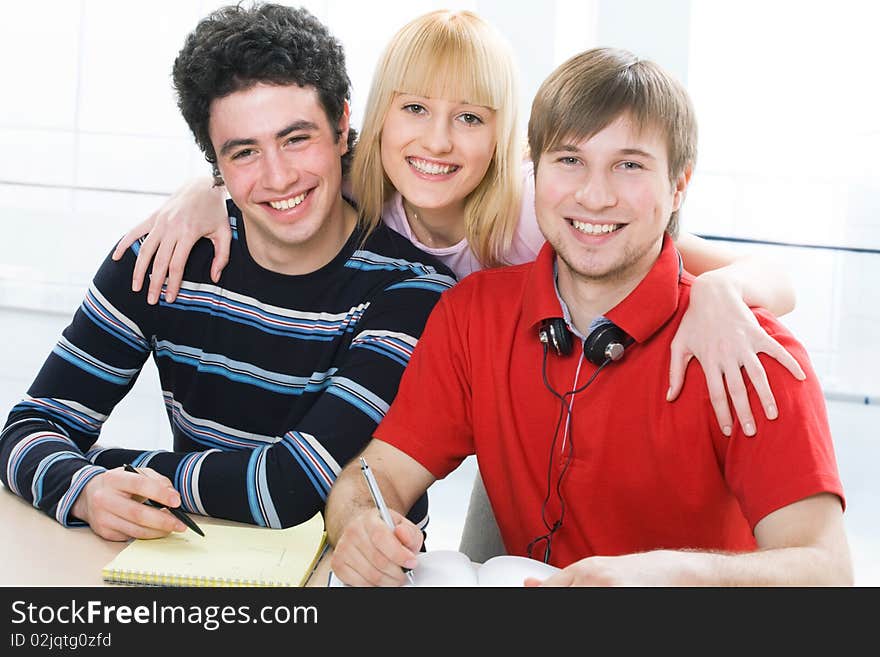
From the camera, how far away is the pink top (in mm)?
1877

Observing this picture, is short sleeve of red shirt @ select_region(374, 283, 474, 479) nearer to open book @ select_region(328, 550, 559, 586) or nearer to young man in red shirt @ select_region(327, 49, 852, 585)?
young man in red shirt @ select_region(327, 49, 852, 585)

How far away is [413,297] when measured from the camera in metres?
1.65

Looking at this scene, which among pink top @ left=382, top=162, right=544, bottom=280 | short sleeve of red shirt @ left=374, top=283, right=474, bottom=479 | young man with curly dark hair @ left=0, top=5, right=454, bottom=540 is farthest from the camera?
pink top @ left=382, top=162, right=544, bottom=280

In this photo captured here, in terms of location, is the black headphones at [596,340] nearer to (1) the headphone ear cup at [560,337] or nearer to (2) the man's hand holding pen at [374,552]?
(1) the headphone ear cup at [560,337]

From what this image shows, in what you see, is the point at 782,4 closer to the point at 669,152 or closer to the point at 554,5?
the point at 554,5

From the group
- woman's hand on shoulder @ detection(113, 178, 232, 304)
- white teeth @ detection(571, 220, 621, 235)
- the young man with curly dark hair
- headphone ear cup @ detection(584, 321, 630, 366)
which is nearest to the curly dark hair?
the young man with curly dark hair

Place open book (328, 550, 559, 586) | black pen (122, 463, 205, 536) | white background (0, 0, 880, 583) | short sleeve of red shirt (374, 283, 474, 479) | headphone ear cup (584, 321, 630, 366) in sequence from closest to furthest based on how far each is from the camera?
open book (328, 550, 559, 586) < black pen (122, 463, 205, 536) < headphone ear cup (584, 321, 630, 366) < short sleeve of red shirt (374, 283, 474, 479) < white background (0, 0, 880, 583)

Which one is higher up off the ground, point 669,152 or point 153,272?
point 669,152

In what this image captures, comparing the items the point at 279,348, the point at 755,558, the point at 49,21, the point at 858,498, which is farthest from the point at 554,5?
the point at 755,558

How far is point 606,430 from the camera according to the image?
1.36 m

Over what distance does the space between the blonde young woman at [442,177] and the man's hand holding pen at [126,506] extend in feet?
1.48

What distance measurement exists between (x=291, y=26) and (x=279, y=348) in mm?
561

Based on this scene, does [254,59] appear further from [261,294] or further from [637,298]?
[637,298]
